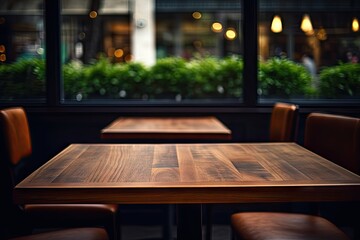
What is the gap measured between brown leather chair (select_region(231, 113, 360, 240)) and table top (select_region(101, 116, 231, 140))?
2.38ft

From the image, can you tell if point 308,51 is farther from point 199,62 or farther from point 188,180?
point 188,180

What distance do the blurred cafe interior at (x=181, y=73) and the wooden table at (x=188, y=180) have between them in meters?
2.01

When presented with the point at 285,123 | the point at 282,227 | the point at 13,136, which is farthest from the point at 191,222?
the point at 285,123

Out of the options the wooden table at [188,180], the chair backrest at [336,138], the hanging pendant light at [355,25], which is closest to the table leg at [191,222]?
the wooden table at [188,180]

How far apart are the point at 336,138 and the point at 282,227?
52cm

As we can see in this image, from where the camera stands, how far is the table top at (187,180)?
1674 mm

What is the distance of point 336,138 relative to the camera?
2533 millimetres

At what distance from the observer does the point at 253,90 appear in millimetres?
4379

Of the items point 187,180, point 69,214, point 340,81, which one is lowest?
point 69,214

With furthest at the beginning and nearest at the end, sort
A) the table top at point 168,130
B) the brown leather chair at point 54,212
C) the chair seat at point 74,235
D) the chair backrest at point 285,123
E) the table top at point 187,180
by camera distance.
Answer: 1. the table top at point 168,130
2. the chair backrest at point 285,123
3. the brown leather chair at point 54,212
4. the chair seat at point 74,235
5. the table top at point 187,180

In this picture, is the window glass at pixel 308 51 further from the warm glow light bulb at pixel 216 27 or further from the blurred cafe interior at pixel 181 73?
the warm glow light bulb at pixel 216 27

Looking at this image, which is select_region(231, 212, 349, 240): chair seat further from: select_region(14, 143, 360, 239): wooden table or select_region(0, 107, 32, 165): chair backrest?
select_region(0, 107, 32, 165): chair backrest

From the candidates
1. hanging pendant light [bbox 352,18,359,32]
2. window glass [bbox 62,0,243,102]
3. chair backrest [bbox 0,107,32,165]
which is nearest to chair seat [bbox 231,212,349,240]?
chair backrest [bbox 0,107,32,165]

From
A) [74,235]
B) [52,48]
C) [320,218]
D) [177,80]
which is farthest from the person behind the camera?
[177,80]
